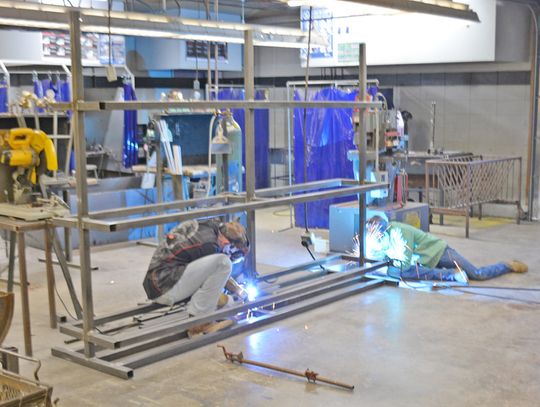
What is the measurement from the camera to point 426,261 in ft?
23.2

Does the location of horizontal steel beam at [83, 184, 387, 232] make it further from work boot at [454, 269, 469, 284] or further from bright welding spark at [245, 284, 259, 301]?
work boot at [454, 269, 469, 284]

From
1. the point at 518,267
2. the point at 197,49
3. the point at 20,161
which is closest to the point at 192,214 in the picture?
the point at 20,161

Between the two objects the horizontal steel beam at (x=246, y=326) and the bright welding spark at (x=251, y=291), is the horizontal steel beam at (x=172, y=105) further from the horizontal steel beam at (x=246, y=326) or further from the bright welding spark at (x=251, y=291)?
the horizontal steel beam at (x=246, y=326)

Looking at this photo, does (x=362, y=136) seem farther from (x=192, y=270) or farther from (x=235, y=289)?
(x=192, y=270)

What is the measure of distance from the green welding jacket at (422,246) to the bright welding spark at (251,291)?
1.68 m

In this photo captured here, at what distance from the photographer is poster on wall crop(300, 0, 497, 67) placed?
1002cm

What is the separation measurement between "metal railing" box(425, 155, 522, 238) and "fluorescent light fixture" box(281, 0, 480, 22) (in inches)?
A: 78.4

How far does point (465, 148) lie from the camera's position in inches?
438

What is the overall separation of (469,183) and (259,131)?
3335 millimetres

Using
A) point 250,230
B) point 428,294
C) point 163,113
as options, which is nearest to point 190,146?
point 163,113

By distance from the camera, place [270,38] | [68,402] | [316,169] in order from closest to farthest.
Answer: [68,402]
[270,38]
[316,169]

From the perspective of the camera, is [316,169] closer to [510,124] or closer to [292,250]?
[292,250]

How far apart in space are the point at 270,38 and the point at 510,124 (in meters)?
3.87

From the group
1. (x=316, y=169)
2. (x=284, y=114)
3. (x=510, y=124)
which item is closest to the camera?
(x=316, y=169)
